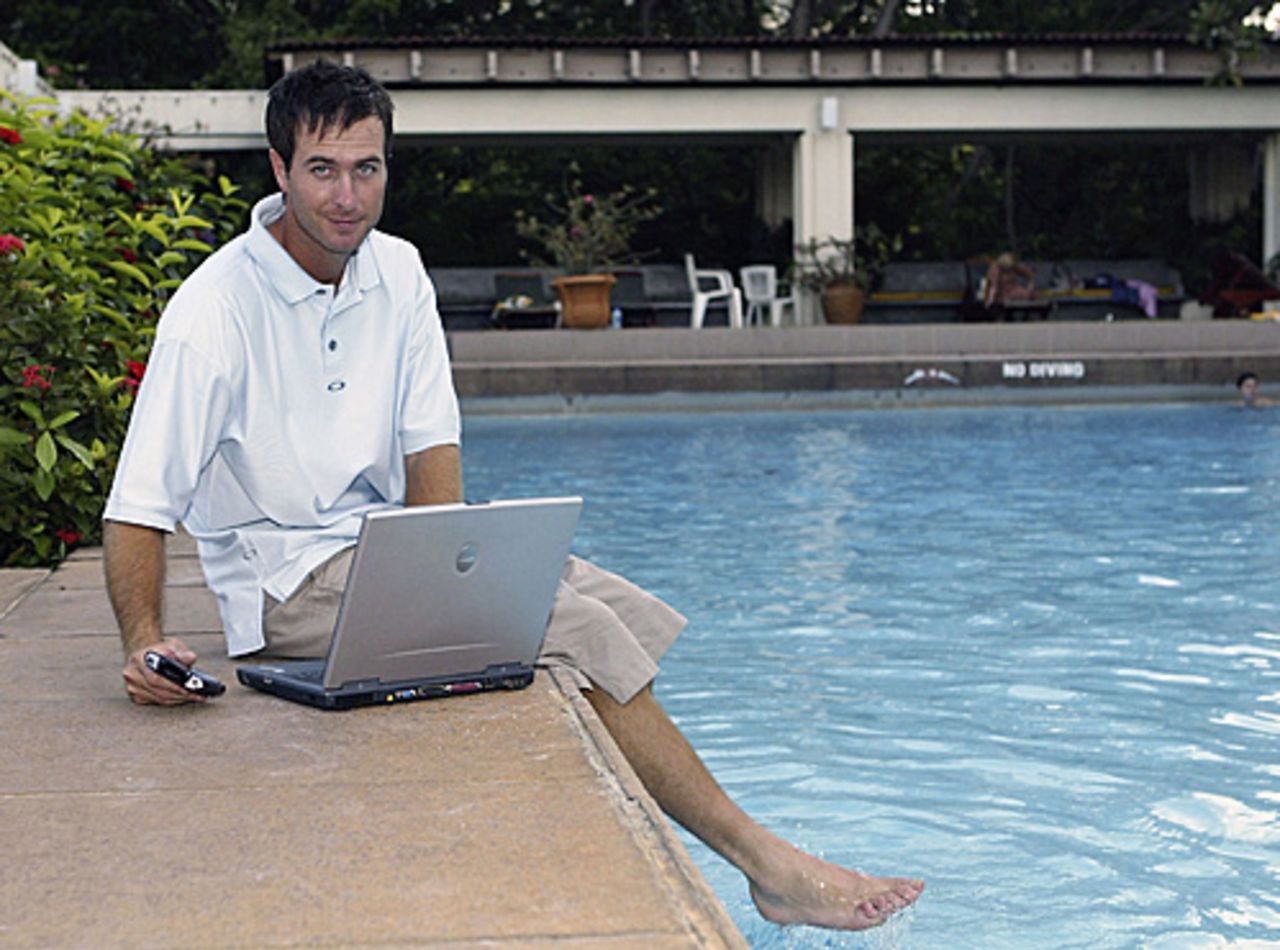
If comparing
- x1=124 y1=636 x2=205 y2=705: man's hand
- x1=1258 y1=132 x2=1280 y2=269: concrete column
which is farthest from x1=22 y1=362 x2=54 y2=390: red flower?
x1=1258 y1=132 x2=1280 y2=269: concrete column

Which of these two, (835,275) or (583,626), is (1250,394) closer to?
(835,275)

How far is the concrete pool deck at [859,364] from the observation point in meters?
17.0

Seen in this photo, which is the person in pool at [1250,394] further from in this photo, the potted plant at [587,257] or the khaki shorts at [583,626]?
the khaki shorts at [583,626]

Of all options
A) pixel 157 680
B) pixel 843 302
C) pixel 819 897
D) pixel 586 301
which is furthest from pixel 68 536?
pixel 843 302

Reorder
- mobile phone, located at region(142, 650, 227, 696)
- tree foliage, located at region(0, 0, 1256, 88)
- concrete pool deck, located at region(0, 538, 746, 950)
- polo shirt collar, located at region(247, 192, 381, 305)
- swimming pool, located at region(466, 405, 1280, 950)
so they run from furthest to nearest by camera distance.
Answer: tree foliage, located at region(0, 0, 1256, 88) < swimming pool, located at region(466, 405, 1280, 950) < polo shirt collar, located at region(247, 192, 381, 305) < mobile phone, located at region(142, 650, 227, 696) < concrete pool deck, located at region(0, 538, 746, 950)

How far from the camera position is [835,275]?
2005cm

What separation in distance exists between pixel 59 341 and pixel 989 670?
10.1ft

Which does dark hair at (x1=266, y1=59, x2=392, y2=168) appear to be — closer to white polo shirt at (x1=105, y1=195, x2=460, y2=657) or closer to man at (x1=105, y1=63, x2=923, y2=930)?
man at (x1=105, y1=63, x2=923, y2=930)

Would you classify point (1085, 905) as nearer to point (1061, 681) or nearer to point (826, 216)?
point (1061, 681)

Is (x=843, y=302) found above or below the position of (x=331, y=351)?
below

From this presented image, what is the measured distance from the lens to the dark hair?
3.09 metres

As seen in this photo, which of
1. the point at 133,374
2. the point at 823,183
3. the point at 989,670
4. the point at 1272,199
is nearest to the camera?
the point at 133,374

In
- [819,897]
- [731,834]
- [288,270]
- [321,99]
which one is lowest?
[819,897]

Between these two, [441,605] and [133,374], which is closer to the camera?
[441,605]
